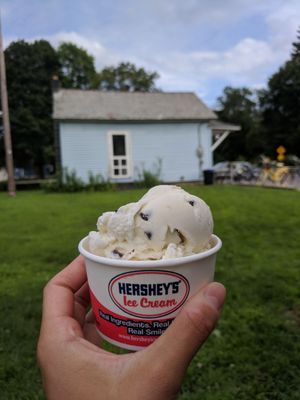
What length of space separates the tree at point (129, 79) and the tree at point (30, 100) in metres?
14.4

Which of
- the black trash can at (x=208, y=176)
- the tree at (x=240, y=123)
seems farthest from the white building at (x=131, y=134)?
the tree at (x=240, y=123)

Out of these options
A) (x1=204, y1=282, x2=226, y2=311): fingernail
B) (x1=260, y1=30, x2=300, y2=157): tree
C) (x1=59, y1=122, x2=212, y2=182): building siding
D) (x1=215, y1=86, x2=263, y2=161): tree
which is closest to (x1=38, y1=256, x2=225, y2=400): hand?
(x1=204, y1=282, x2=226, y2=311): fingernail

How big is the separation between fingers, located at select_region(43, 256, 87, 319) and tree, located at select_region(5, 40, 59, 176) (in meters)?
27.0

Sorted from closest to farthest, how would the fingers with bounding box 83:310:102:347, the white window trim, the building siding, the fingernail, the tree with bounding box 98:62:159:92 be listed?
1. the fingernail
2. the fingers with bounding box 83:310:102:347
3. the building siding
4. the white window trim
5. the tree with bounding box 98:62:159:92

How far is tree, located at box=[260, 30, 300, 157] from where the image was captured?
108ft

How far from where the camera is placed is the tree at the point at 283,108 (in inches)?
1292

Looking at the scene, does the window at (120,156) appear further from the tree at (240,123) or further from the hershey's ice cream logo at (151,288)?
the tree at (240,123)

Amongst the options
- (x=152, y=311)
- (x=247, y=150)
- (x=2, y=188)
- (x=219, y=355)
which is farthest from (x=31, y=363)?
(x=247, y=150)

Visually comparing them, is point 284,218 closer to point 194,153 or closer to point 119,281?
point 119,281

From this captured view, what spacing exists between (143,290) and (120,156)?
14.5m

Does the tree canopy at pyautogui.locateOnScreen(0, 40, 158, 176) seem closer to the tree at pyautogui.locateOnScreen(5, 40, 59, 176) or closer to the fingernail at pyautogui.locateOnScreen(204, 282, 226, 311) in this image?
the tree at pyautogui.locateOnScreen(5, 40, 59, 176)

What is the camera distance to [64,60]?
126ft

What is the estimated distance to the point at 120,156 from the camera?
15586mm

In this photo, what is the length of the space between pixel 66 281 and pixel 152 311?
489mm
